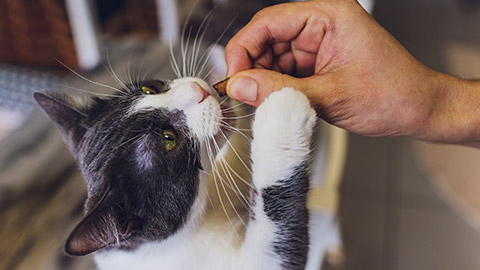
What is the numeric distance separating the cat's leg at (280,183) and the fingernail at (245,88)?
5 cm

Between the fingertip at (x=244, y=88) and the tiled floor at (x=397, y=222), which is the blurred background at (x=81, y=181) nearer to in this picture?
the tiled floor at (x=397, y=222)

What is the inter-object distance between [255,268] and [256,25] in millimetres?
519

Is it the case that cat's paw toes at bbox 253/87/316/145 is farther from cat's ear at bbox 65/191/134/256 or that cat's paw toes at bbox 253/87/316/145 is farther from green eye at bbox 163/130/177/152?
cat's ear at bbox 65/191/134/256

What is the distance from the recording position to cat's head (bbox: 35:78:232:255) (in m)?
0.79

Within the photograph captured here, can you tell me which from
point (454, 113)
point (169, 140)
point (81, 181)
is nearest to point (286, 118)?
point (169, 140)

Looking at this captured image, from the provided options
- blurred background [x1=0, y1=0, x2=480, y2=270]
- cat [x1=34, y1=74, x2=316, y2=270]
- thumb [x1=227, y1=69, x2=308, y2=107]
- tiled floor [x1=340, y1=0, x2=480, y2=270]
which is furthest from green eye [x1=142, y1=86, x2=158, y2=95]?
tiled floor [x1=340, y1=0, x2=480, y2=270]

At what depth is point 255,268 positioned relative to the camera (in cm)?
84

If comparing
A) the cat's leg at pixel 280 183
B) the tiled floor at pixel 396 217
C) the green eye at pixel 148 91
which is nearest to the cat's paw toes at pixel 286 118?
the cat's leg at pixel 280 183

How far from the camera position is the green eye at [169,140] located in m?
0.81

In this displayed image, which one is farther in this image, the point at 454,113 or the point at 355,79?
the point at 454,113

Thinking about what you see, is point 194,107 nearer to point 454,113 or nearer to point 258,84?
point 258,84

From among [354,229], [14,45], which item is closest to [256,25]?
[354,229]

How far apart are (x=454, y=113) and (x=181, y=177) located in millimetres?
623

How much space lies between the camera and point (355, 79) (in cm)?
80
